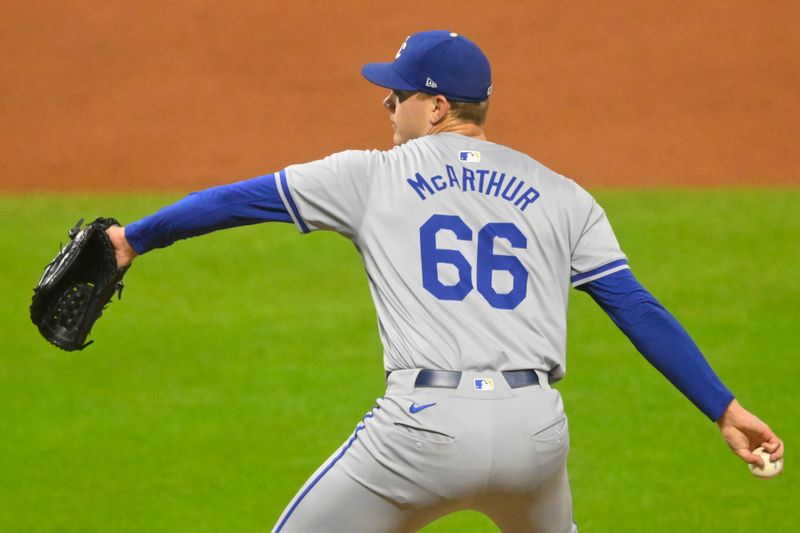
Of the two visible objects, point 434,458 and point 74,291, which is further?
point 74,291

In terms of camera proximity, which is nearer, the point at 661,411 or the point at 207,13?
the point at 661,411

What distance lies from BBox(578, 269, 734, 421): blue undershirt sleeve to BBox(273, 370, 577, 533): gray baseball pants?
33cm

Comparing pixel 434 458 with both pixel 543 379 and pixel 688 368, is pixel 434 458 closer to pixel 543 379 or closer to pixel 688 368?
pixel 543 379

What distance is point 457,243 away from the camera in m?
3.35

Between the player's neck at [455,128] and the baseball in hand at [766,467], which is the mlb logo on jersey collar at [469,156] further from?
the baseball in hand at [766,467]

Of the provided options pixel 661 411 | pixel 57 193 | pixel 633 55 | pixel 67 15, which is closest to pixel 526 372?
pixel 661 411

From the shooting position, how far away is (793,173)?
1108 centimetres

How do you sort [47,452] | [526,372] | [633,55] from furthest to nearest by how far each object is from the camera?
[633,55]
[47,452]
[526,372]

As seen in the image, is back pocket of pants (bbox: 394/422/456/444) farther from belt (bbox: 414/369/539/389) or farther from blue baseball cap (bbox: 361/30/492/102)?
blue baseball cap (bbox: 361/30/492/102)

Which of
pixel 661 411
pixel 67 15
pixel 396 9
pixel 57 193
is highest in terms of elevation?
pixel 67 15

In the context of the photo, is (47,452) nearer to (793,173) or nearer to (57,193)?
(57,193)

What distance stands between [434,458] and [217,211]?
0.84 metres

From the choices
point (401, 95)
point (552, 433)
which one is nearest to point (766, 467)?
point (552, 433)

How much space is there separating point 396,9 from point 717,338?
226 inches
